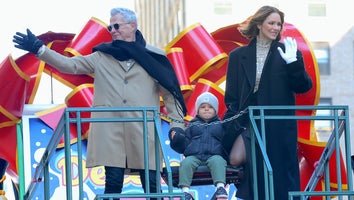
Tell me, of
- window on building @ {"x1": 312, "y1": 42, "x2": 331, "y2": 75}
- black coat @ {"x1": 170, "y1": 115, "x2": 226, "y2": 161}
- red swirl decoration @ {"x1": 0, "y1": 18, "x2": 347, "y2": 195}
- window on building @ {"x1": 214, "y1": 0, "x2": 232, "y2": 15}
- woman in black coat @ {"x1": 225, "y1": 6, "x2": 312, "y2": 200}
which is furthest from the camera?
window on building @ {"x1": 312, "y1": 42, "x2": 331, "y2": 75}

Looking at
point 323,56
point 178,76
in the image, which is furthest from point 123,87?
point 323,56

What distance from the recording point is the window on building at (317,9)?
2100 inches

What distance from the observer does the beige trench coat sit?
12062 mm

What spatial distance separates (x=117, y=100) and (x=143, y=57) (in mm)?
436

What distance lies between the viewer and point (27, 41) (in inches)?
468

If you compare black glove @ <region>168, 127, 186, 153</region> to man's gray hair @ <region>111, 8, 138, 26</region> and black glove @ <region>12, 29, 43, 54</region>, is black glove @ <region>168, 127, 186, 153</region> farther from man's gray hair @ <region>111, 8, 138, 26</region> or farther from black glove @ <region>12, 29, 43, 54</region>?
black glove @ <region>12, 29, 43, 54</region>

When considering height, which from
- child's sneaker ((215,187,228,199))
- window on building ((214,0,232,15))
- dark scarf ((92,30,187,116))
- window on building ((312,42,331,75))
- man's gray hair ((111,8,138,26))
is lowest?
child's sneaker ((215,187,228,199))

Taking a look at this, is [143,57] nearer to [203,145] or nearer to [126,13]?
[126,13]

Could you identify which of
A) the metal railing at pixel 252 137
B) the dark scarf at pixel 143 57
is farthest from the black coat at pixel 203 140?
the metal railing at pixel 252 137

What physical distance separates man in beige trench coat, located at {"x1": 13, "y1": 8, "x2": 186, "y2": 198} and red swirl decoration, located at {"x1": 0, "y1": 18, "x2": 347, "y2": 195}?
4.30 meters

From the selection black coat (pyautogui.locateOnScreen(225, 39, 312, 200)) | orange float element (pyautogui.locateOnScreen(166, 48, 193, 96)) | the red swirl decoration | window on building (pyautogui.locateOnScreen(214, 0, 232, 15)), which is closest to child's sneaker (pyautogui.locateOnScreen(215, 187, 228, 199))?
black coat (pyautogui.locateOnScreen(225, 39, 312, 200))

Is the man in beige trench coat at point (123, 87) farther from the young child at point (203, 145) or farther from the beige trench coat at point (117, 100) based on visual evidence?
the young child at point (203, 145)

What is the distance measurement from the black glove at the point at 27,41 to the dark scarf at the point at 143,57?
0.68 m

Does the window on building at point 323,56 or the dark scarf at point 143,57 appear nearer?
the dark scarf at point 143,57
